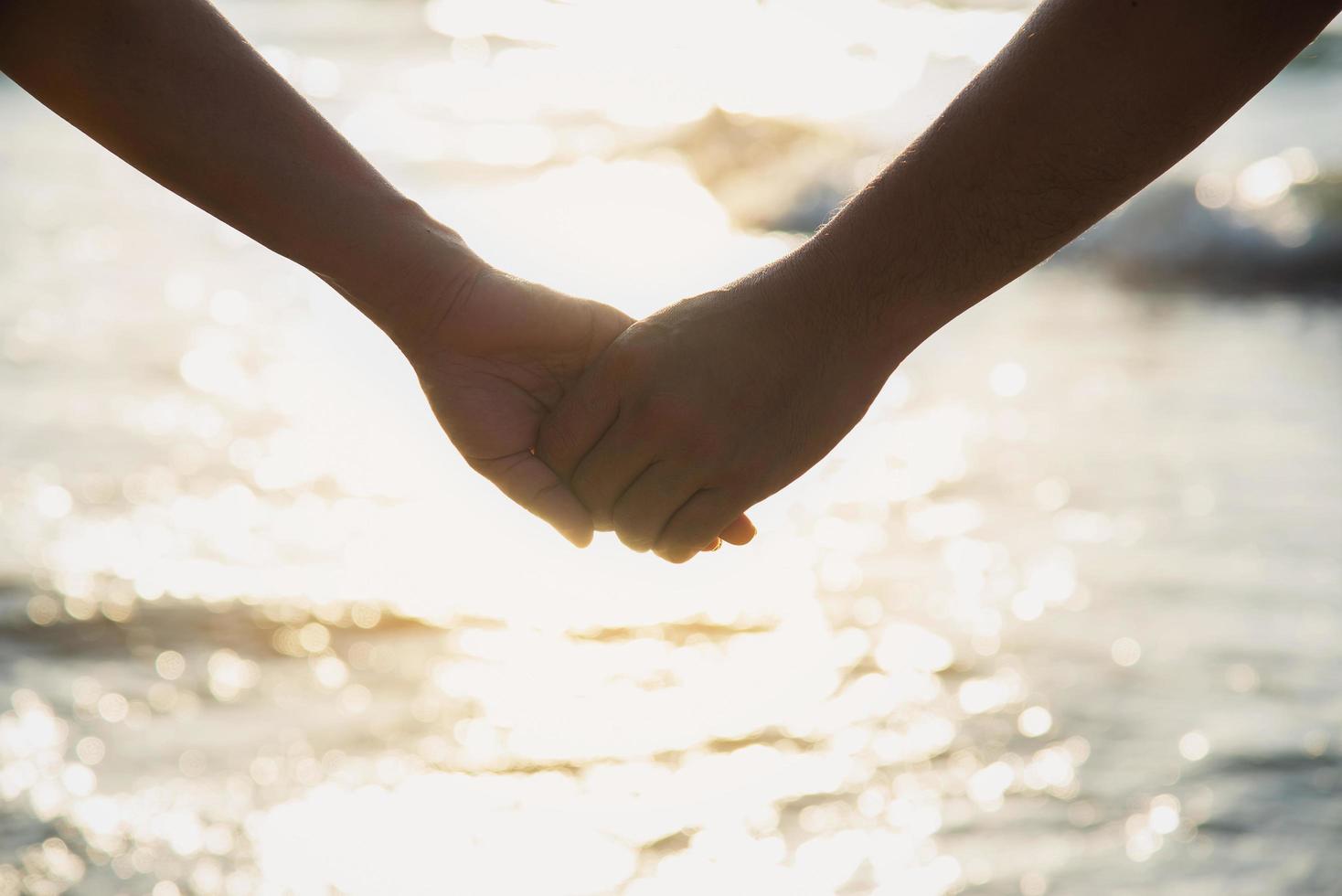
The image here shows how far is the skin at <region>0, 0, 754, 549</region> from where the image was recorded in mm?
2250

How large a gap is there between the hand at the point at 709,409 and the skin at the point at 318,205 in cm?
9

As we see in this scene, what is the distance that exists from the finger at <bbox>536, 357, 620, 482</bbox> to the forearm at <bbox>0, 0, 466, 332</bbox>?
36cm

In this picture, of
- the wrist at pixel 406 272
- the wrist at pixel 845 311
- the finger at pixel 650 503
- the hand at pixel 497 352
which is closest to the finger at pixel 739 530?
the hand at pixel 497 352

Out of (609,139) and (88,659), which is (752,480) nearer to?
(88,659)

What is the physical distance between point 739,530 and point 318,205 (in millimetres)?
918

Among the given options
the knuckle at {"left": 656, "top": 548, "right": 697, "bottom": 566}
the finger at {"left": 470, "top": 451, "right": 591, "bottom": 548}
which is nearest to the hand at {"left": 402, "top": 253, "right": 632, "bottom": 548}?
the finger at {"left": 470, "top": 451, "right": 591, "bottom": 548}

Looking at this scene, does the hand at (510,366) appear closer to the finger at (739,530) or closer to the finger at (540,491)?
the finger at (540,491)

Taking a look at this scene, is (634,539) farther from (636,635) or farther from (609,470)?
(636,635)

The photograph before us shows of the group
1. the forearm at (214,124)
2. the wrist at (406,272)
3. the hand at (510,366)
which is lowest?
the hand at (510,366)

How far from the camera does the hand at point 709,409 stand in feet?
7.66

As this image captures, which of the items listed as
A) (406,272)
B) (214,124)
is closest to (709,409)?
(406,272)

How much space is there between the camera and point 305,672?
3.52 metres

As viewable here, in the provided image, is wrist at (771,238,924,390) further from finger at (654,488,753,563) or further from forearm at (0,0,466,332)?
forearm at (0,0,466,332)

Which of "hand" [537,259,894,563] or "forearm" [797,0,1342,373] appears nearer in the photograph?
"forearm" [797,0,1342,373]
